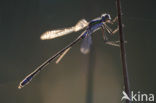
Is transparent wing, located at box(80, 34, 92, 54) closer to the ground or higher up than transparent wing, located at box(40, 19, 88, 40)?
closer to the ground

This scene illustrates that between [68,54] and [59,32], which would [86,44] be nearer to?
[59,32]

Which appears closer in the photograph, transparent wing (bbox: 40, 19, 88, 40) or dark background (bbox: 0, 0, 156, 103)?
transparent wing (bbox: 40, 19, 88, 40)

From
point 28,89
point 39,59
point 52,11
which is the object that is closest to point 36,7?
point 52,11

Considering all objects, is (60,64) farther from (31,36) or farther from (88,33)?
(88,33)

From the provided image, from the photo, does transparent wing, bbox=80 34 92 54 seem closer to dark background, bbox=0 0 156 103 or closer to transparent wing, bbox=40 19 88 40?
transparent wing, bbox=40 19 88 40

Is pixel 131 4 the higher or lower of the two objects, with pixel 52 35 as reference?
higher

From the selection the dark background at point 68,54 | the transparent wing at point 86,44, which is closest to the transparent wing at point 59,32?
the transparent wing at point 86,44

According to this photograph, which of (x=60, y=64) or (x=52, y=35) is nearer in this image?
(x=52, y=35)

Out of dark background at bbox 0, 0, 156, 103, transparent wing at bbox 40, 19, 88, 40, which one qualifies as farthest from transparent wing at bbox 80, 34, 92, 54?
dark background at bbox 0, 0, 156, 103

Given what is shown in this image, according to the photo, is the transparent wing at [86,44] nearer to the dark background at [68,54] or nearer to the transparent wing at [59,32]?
the transparent wing at [59,32]
